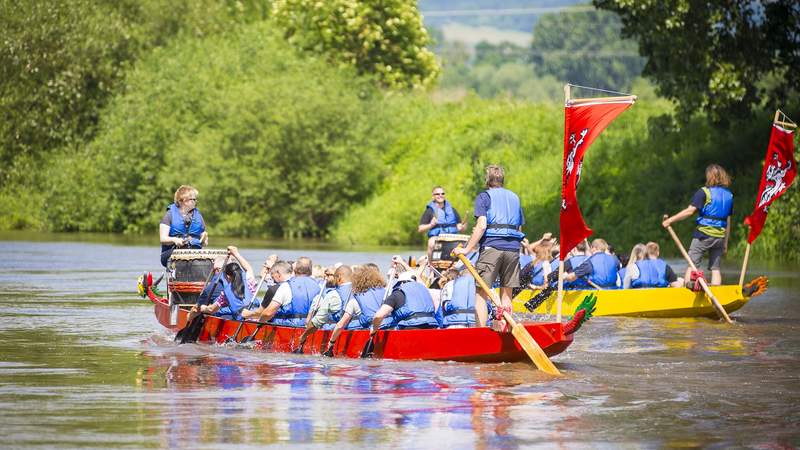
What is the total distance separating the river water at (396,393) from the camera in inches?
425

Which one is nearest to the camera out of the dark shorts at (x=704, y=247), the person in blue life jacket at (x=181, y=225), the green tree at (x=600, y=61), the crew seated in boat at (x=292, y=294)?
the crew seated in boat at (x=292, y=294)

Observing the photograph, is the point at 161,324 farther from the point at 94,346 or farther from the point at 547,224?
the point at 547,224

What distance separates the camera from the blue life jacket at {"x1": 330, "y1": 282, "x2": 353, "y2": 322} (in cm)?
1602

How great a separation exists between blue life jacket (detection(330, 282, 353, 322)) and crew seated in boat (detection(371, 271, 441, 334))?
78cm

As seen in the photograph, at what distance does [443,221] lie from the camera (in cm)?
2284

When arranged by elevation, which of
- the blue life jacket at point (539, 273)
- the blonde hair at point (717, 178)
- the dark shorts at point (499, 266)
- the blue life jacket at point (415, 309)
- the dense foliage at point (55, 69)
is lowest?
the blue life jacket at point (539, 273)

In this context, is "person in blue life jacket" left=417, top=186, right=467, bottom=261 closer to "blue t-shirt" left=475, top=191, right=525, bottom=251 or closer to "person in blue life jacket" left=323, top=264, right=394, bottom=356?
"person in blue life jacket" left=323, top=264, right=394, bottom=356

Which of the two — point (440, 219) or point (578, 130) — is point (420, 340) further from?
point (440, 219)

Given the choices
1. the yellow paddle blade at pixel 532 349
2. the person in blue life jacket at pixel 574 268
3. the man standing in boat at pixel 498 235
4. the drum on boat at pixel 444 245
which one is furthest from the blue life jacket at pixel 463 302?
the drum on boat at pixel 444 245

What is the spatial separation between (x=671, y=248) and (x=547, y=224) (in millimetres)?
3745

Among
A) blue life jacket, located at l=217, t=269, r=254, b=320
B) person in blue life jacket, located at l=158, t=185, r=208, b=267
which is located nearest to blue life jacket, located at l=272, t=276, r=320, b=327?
blue life jacket, located at l=217, t=269, r=254, b=320

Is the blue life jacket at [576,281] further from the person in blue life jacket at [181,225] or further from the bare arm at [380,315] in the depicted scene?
the bare arm at [380,315]

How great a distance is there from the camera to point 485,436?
35.4 feet

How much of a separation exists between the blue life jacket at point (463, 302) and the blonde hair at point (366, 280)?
79cm
